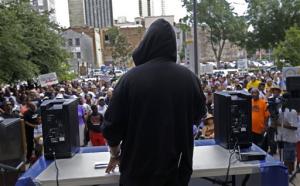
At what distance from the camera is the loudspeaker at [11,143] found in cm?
426

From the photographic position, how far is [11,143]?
443cm

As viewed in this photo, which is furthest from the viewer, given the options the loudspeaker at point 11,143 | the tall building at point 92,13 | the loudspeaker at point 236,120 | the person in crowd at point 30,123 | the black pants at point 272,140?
the tall building at point 92,13

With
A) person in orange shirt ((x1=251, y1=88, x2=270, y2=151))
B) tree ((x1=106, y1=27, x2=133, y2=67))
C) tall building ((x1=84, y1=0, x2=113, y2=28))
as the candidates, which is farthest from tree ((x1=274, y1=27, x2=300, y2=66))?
tall building ((x1=84, y1=0, x2=113, y2=28))

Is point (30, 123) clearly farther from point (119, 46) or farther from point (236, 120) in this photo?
point (119, 46)

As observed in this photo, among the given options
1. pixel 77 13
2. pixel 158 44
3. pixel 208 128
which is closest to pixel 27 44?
pixel 208 128

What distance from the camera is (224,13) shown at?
41.4m

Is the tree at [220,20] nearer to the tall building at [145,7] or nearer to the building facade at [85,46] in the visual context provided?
the building facade at [85,46]

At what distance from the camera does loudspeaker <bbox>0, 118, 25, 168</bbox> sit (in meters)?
4.26

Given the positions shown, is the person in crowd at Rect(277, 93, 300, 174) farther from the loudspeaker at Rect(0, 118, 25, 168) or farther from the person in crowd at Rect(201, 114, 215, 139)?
the loudspeaker at Rect(0, 118, 25, 168)

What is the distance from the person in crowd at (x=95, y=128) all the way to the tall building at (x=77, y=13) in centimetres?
15435

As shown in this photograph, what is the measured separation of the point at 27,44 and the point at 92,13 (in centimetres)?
14341

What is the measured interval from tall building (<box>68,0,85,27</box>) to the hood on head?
161242 millimetres

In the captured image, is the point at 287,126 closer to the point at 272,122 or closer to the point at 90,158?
the point at 272,122

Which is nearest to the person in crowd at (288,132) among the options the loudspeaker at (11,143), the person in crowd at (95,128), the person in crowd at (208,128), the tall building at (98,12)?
the person in crowd at (208,128)
